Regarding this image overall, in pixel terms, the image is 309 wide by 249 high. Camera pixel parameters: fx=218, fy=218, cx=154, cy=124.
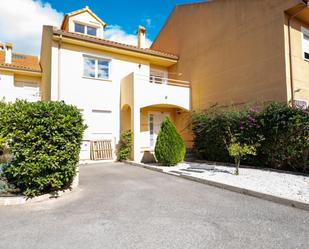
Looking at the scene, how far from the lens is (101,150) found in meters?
14.2

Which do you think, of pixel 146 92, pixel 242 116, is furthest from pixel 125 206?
pixel 146 92

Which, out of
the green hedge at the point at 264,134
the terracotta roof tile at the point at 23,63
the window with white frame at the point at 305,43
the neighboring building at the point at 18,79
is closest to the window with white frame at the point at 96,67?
the neighboring building at the point at 18,79

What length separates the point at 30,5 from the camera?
47.1ft

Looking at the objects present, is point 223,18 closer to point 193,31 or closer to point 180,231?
point 193,31

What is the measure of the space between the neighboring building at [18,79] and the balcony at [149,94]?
277 inches

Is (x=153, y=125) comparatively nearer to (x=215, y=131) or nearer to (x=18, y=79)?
(x=215, y=131)

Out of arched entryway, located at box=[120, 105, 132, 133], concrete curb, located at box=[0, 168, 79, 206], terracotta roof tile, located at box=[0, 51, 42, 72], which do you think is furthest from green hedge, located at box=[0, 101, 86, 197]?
terracotta roof tile, located at box=[0, 51, 42, 72]

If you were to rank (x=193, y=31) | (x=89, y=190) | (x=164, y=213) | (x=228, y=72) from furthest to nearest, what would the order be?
(x=193, y=31)
(x=228, y=72)
(x=89, y=190)
(x=164, y=213)

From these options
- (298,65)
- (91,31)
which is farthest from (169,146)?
(91,31)

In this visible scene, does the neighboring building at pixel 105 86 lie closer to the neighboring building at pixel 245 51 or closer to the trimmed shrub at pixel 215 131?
the neighboring building at pixel 245 51

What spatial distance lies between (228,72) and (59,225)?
12499 millimetres

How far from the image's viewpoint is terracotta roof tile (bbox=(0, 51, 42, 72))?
16653mm

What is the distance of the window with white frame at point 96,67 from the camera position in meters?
14.2

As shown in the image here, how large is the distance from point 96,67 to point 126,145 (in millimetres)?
5559
